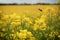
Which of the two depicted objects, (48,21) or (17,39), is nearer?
(17,39)

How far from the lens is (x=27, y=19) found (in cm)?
192

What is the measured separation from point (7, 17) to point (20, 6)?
0.21 m

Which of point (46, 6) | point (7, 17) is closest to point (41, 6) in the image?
point (46, 6)

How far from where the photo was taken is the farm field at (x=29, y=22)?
73.2 inches

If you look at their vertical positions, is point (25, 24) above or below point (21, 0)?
below

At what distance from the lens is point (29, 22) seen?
192 centimetres

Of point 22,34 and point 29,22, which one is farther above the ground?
point 29,22

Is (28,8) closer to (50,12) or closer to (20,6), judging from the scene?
(20,6)

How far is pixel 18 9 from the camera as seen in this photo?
192 centimetres

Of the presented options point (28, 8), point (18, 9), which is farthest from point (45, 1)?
point (18, 9)

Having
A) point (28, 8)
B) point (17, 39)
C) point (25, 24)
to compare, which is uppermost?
point (28, 8)

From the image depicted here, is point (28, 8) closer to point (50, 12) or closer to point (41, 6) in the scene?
point (41, 6)

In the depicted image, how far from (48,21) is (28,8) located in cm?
30

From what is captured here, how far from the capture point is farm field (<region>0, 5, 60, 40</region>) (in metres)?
1.86
